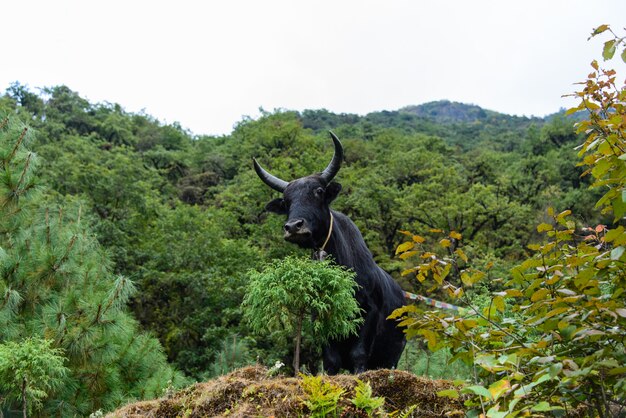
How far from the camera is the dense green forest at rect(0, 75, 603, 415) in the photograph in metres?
8.85

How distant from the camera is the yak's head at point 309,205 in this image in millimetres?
5684

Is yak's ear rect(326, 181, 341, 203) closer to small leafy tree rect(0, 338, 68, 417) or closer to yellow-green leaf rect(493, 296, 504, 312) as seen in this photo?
small leafy tree rect(0, 338, 68, 417)

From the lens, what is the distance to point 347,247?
247 inches

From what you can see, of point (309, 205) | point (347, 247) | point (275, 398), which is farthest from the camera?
point (347, 247)

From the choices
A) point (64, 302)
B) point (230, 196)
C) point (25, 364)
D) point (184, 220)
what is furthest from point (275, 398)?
point (230, 196)

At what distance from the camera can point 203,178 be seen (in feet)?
125

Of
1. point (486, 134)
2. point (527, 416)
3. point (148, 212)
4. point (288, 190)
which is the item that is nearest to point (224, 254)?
point (148, 212)

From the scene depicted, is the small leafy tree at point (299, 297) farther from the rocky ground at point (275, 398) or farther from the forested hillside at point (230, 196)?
the forested hillside at point (230, 196)

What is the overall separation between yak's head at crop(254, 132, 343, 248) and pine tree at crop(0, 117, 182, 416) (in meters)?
3.49

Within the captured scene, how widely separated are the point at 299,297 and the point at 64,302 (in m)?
5.09

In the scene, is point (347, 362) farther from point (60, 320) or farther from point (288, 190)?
point (60, 320)

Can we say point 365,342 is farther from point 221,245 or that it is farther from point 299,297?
point 221,245

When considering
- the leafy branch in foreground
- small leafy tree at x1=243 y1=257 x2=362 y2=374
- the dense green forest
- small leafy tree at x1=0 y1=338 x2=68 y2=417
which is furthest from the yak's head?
small leafy tree at x1=0 y1=338 x2=68 y2=417

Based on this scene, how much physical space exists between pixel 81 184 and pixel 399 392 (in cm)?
2016
